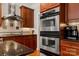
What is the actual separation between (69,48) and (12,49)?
56 cm

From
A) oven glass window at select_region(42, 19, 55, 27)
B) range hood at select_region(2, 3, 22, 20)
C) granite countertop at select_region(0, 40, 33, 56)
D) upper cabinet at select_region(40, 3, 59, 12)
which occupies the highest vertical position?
upper cabinet at select_region(40, 3, 59, 12)

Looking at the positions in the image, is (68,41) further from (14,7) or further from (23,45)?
(14,7)

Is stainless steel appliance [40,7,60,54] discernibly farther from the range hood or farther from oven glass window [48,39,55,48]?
the range hood

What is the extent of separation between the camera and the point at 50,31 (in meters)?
1.23

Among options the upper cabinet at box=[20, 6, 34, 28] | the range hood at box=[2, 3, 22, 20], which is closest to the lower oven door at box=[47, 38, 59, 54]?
the upper cabinet at box=[20, 6, 34, 28]

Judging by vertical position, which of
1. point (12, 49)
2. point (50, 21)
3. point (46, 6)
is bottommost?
point (12, 49)

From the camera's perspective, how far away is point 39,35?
1.24m

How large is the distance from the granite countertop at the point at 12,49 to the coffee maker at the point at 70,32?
1.25 feet

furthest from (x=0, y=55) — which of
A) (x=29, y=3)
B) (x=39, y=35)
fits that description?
(x=29, y=3)

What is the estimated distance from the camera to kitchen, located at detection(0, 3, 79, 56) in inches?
47.0

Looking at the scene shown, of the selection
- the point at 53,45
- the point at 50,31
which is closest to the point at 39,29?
the point at 50,31

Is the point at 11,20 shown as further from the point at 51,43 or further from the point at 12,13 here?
the point at 51,43

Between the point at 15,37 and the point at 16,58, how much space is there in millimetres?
217

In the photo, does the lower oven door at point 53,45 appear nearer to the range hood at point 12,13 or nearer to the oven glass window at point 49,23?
the oven glass window at point 49,23
